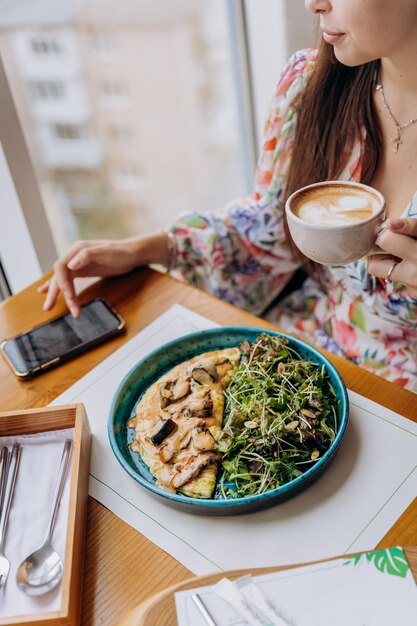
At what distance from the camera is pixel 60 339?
1.25 m

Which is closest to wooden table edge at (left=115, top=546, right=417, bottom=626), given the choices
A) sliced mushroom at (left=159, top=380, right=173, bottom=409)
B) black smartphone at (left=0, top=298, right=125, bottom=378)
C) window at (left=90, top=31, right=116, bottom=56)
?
sliced mushroom at (left=159, top=380, right=173, bottom=409)

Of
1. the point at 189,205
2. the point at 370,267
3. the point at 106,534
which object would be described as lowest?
the point at 189,205

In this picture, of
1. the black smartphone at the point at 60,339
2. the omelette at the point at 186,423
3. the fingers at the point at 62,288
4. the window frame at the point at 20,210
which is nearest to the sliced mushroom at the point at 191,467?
the omelette at the point at 186,423

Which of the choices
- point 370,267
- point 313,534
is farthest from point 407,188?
point 313,534

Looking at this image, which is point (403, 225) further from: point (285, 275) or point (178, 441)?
point (285, 275)

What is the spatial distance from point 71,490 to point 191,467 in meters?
0.19

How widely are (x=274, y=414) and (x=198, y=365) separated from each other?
0.19 metres

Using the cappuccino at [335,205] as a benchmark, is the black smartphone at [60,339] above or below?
below

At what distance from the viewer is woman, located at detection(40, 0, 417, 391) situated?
1.08m

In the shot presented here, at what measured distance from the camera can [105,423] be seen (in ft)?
3.54

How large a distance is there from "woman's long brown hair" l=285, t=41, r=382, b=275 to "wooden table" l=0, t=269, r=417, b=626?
0.39 meters

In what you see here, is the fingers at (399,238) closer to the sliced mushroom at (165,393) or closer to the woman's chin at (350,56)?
the woman's chin at (350,56)

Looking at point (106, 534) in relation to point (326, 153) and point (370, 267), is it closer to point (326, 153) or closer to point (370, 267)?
point (370, 267)

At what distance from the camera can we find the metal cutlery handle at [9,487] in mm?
922
